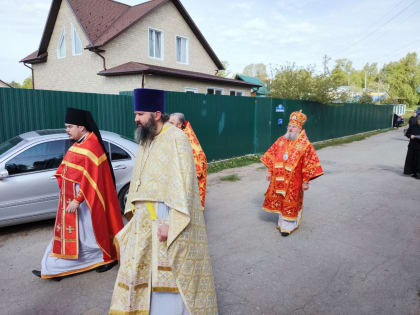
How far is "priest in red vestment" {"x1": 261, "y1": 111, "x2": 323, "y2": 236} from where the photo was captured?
5.25 m

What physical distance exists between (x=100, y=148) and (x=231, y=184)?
539cm

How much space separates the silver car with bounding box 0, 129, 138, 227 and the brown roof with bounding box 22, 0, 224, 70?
42.1 ft

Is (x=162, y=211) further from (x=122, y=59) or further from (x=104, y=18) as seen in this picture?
(x=104, y=18)

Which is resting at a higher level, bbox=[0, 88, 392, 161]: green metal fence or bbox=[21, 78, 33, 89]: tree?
bbox=[21, 78, 33, 89]: tree

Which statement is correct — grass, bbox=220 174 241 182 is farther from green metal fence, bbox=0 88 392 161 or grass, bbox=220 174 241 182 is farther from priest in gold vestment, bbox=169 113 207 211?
priest in gold vestment, bbox=169 113 207 211

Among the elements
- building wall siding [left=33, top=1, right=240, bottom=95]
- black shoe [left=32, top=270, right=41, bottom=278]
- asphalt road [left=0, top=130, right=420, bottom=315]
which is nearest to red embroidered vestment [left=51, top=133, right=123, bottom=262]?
black shoe [left=32, top=270, right=41, bottom=278]

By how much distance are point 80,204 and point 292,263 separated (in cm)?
275

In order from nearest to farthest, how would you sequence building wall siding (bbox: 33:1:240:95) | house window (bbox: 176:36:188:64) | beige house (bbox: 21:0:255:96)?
beige house (bbox: 21:0:255:96) < building wall siding (bbox: 33:1:240:95) < house window (bbox: 176:36:188:64)

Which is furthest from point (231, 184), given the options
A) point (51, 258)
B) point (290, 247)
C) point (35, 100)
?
point (51, 258)

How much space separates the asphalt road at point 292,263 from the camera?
11.3 ft

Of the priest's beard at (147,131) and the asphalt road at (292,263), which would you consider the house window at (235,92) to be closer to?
the asphalt road at (292,263)

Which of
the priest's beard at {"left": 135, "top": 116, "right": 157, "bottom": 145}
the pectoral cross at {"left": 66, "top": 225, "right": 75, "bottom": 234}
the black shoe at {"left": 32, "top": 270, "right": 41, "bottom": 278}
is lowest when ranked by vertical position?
the black shoe at {"left": 32, "top": 270, "right": 41, "bottom": 278}

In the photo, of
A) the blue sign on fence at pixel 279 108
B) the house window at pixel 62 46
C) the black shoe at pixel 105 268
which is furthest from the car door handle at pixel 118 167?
the house window at pixel 62 46

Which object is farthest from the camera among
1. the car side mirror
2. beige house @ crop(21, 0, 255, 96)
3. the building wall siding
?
the building wall siding
